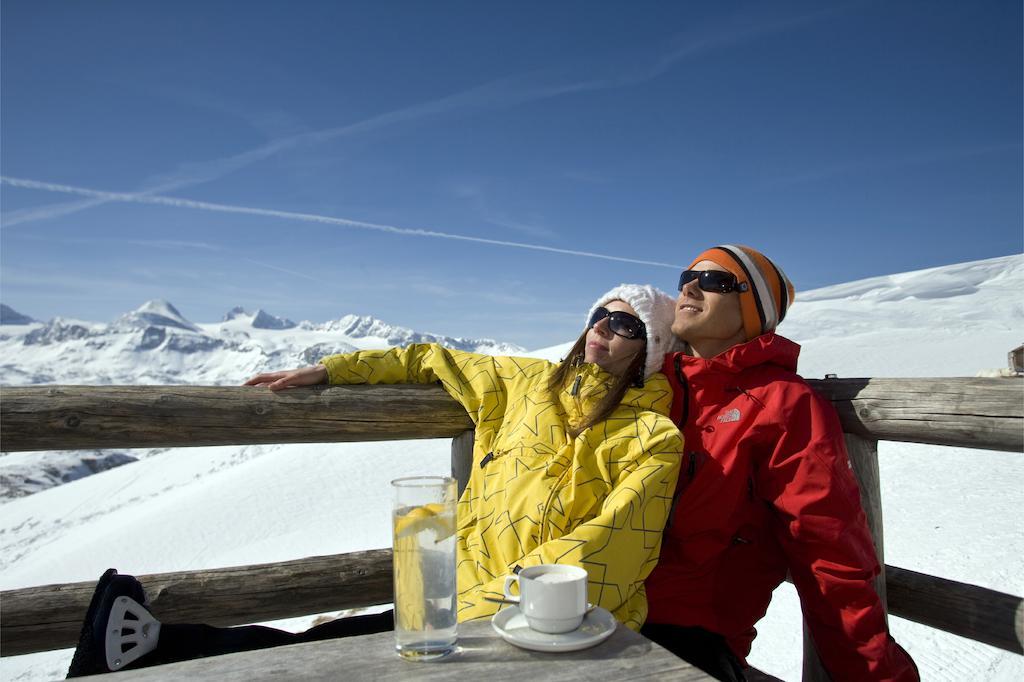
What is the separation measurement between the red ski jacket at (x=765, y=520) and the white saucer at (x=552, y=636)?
1.01m

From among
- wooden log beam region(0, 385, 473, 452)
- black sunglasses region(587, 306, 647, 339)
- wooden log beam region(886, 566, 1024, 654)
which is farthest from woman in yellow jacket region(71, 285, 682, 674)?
wooden log beam region(886, 566, 1024, 654)

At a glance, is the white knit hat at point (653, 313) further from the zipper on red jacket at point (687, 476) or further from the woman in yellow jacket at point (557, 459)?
the zipper on red jacket at point (687, 476)

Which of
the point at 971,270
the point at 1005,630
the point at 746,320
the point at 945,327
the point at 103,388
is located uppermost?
the point at 971,270

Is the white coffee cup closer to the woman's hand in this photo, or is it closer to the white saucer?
the white saucer

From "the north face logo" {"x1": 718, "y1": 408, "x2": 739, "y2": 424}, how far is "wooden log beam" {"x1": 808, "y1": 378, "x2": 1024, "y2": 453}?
0.40 meters

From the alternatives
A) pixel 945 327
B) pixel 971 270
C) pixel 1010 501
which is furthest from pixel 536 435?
pixel 971 270

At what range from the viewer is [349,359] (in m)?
2.75

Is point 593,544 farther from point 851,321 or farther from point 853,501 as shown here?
point 851,321

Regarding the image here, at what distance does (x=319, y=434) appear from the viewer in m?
2.55

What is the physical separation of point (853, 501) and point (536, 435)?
98cm

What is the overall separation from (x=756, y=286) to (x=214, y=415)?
2.04 metres

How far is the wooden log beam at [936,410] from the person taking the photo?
1744 mm

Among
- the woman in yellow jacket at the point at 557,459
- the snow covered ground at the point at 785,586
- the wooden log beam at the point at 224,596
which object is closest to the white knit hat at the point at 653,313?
the woman in yellow jacket at the point at 557,459

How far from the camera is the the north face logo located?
215 cm
